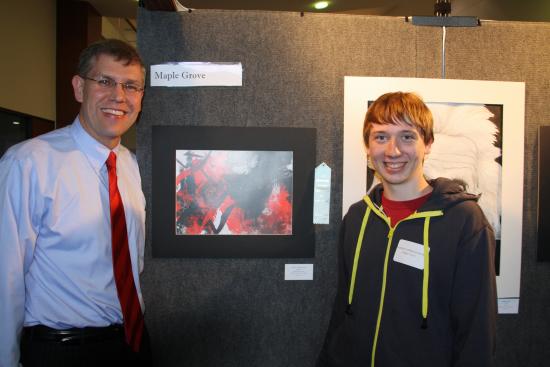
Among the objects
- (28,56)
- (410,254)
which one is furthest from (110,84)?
(28,56)

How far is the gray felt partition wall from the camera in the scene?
1.17m

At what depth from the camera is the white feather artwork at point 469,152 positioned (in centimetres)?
120

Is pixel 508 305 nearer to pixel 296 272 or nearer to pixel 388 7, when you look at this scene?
pixel 296 272

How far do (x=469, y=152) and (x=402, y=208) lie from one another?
0.40 meters

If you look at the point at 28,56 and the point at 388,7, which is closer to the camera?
the point at 28,56

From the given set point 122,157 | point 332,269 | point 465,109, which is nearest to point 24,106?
point 122,157

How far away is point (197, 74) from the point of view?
1.16m

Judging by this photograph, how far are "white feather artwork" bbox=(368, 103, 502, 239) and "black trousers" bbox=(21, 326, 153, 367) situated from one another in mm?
894

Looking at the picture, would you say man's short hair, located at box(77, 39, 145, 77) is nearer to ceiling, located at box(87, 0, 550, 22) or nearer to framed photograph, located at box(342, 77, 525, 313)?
framed photograph, located at box(342, 77, 525, 313)

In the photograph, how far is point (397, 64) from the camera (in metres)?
1.20

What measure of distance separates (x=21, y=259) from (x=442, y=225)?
3.45 ft

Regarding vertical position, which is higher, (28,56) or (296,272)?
(28,56)

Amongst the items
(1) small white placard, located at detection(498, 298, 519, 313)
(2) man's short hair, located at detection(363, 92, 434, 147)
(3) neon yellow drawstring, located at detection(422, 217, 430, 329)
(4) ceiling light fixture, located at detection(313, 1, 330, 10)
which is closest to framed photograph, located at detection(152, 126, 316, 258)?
(2) man's short hair, located at detection(363, 92, 434, 147)

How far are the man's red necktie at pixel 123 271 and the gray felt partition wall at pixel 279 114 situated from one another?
11 centimetres
